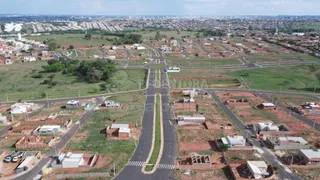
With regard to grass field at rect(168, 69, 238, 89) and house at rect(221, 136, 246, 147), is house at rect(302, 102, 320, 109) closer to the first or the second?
grass field at rect(168, 69, 238, 89)

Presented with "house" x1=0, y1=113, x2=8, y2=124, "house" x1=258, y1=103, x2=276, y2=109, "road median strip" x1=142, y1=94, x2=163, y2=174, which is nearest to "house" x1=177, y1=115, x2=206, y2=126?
"road median strip" x1=142, y1=94, x2=163, y2=174

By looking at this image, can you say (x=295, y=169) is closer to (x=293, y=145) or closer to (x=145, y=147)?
(x=293, y=145)

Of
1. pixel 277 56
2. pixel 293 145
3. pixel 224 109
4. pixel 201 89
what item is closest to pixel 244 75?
pixel 201 89

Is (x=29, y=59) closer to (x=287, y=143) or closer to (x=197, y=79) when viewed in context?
(x=197, y=79)

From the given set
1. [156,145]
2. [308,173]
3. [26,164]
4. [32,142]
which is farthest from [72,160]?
[308,173]

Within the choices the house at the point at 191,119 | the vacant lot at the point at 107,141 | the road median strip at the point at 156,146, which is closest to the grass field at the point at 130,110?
the vacant lot at the point at 107,141

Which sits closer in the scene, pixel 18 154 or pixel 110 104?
pixel 18 154

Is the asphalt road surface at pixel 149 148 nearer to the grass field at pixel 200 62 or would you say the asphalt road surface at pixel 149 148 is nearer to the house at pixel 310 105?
the house at pixel 310 105
